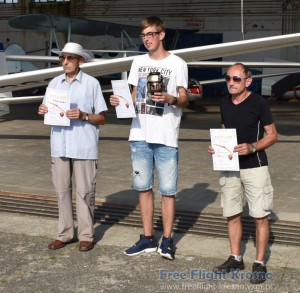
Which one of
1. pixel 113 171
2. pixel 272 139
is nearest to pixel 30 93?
pixel 113 171

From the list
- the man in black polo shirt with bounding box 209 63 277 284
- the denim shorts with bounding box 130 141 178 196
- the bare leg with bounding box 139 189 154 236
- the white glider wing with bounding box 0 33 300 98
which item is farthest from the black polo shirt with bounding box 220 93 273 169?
the white glider wing with bounding box 0 33 300 98

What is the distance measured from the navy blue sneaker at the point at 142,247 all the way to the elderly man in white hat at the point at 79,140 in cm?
34

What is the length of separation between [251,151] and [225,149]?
17cm

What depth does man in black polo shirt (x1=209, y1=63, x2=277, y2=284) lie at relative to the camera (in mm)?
3781

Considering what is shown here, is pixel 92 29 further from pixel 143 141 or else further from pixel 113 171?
pixel 143 141

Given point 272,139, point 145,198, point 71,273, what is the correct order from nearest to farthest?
point 272,139
point 71,273
point 145,198

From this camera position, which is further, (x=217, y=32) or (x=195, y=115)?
(x=217, y=32)

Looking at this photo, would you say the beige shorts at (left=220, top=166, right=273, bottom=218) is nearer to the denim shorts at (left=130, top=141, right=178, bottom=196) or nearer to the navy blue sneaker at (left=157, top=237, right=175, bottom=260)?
the denim shorts at (left=130, top=141, right=178, bottom=196)

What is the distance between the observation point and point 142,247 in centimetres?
446

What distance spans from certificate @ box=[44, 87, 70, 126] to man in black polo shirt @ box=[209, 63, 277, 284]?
1180 mm

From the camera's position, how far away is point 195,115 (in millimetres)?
13922

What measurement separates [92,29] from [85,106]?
13.1 metres

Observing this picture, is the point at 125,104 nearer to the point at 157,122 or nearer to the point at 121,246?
the point at 157,122

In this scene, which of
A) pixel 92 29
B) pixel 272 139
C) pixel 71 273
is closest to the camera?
pixel 272 139
